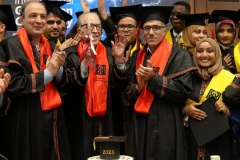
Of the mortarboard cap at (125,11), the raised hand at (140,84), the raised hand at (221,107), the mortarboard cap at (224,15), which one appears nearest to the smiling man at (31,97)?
the raised hand at (140,84)

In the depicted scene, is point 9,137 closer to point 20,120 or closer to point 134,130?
point 20,120

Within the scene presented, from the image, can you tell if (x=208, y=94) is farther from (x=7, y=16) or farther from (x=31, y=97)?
(x=7, y=16)

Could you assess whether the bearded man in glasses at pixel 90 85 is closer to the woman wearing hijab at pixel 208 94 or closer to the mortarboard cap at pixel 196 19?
the woman wearing hijab at pixel 208 94

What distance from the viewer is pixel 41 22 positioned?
4.11m

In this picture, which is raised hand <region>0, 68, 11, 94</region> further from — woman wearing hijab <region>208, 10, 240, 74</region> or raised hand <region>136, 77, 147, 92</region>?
woman wearing hijab <region>208, 10, 240, 74</region>

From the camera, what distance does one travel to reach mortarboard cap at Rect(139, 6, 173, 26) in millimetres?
4328

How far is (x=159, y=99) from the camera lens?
412 cm

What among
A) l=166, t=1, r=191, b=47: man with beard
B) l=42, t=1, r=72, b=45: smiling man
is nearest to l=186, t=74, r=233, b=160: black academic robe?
l=166, t=1, r=191, b=47: man with beard

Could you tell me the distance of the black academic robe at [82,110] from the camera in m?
4.25

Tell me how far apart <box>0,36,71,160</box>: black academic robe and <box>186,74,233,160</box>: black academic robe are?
1256 mm

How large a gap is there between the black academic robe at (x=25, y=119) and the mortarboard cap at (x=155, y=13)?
1.12 m

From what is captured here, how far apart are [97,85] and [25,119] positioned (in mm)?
756

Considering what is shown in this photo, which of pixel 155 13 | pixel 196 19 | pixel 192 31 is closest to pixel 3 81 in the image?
pixel 155 13

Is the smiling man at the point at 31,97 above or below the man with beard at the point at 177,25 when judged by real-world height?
below
